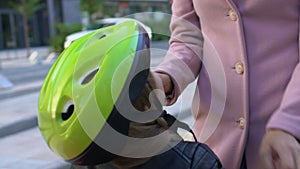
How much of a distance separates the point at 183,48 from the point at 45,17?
3105 cm

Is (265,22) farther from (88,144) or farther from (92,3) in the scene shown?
(92,3)

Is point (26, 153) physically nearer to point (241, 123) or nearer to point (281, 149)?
point (241, 123)

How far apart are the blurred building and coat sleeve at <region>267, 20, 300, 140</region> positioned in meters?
27.9

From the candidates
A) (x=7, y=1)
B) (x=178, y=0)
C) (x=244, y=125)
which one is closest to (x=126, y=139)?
(x=244, y=125)

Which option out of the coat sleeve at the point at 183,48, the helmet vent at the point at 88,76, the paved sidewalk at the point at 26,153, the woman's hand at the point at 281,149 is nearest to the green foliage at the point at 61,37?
the paved sidewalk at the point at 26,153

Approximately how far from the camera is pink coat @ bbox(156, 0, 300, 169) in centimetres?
119

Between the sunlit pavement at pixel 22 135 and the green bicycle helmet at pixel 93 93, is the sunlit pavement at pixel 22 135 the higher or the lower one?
the lower one

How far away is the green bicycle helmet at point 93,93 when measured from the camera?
1024 millimetres

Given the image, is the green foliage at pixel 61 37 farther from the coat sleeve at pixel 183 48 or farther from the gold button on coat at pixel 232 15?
the gold button on coat at pixel 232 15

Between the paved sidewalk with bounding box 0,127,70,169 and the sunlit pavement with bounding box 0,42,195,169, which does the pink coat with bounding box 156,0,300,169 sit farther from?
the paved sidewalk with bounding box 0,127,70,169

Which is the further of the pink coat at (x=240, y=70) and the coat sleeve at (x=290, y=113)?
the pink coat at (x=240, y=70)

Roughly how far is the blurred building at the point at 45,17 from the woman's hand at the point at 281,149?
2796cm

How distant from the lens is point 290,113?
107 cm

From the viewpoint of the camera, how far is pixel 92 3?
25.5 m
